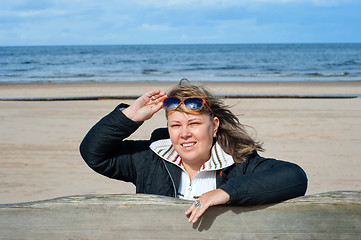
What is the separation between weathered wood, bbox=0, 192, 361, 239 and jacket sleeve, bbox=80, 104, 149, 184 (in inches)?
33.6

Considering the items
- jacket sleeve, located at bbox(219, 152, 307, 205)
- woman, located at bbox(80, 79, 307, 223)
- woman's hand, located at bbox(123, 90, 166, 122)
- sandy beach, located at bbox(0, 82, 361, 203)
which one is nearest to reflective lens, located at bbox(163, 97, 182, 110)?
woman, located at bbox(80, 79, 307, 223)

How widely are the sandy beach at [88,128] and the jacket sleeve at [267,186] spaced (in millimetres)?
2091

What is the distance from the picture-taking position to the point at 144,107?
234 cm

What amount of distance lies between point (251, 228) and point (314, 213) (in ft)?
0.70

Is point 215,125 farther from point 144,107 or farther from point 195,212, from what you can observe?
point 195,212

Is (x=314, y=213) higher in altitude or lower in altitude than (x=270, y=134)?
higher

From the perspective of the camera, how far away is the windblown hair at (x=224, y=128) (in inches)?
88.0

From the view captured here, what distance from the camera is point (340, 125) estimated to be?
8297 mm

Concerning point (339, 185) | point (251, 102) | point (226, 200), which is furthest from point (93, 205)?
point (251, 102)

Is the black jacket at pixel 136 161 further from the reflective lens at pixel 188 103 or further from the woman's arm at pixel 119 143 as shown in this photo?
the reflective lens at pixel 188 103

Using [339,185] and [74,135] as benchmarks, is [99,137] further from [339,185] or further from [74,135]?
[74,135]

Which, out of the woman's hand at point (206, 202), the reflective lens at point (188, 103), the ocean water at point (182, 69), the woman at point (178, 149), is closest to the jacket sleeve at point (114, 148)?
the woman at point (178, 149)

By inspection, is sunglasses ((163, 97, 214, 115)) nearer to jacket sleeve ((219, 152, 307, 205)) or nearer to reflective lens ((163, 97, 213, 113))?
reflective lens ((163, 97, 213, 113))

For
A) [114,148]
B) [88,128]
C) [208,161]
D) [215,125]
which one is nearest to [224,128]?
[215,125]
